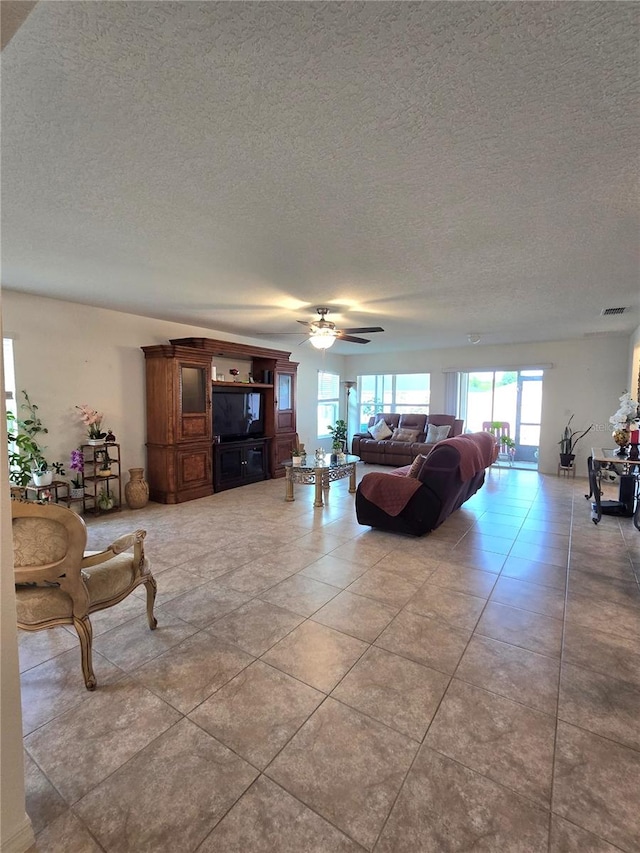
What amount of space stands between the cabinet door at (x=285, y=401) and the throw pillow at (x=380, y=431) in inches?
84.1

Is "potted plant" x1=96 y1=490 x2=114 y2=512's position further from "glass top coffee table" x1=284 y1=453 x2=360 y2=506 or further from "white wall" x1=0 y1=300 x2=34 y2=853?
"white wall" x1=0 y1=300 x2=34 y2=853

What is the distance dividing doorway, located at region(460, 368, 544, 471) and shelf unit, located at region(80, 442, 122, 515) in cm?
700

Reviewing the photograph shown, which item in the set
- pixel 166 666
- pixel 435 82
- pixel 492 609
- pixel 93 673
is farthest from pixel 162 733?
pixel 435 82

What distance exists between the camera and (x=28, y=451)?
402 centimetres

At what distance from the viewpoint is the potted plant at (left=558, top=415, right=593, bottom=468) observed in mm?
7090

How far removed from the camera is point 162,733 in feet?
5.41

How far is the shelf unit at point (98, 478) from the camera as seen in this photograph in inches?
185

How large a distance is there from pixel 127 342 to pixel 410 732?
17.0 feet

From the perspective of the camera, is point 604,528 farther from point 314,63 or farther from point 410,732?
point 314,63

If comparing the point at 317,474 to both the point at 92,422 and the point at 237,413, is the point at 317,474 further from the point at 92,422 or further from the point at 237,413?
the point at 92,422

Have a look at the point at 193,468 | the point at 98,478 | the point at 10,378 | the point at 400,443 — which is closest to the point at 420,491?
the point at 193,468

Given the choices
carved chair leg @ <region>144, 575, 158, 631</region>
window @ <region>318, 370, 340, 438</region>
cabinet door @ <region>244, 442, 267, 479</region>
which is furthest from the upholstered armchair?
window @ <region>318, 370, 340, 438</region>

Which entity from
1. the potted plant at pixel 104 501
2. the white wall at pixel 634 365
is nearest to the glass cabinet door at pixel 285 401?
the potted plant at pixel 104 501

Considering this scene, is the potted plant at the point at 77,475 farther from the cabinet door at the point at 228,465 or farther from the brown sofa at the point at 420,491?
the brown sofa at the point at 420,491
